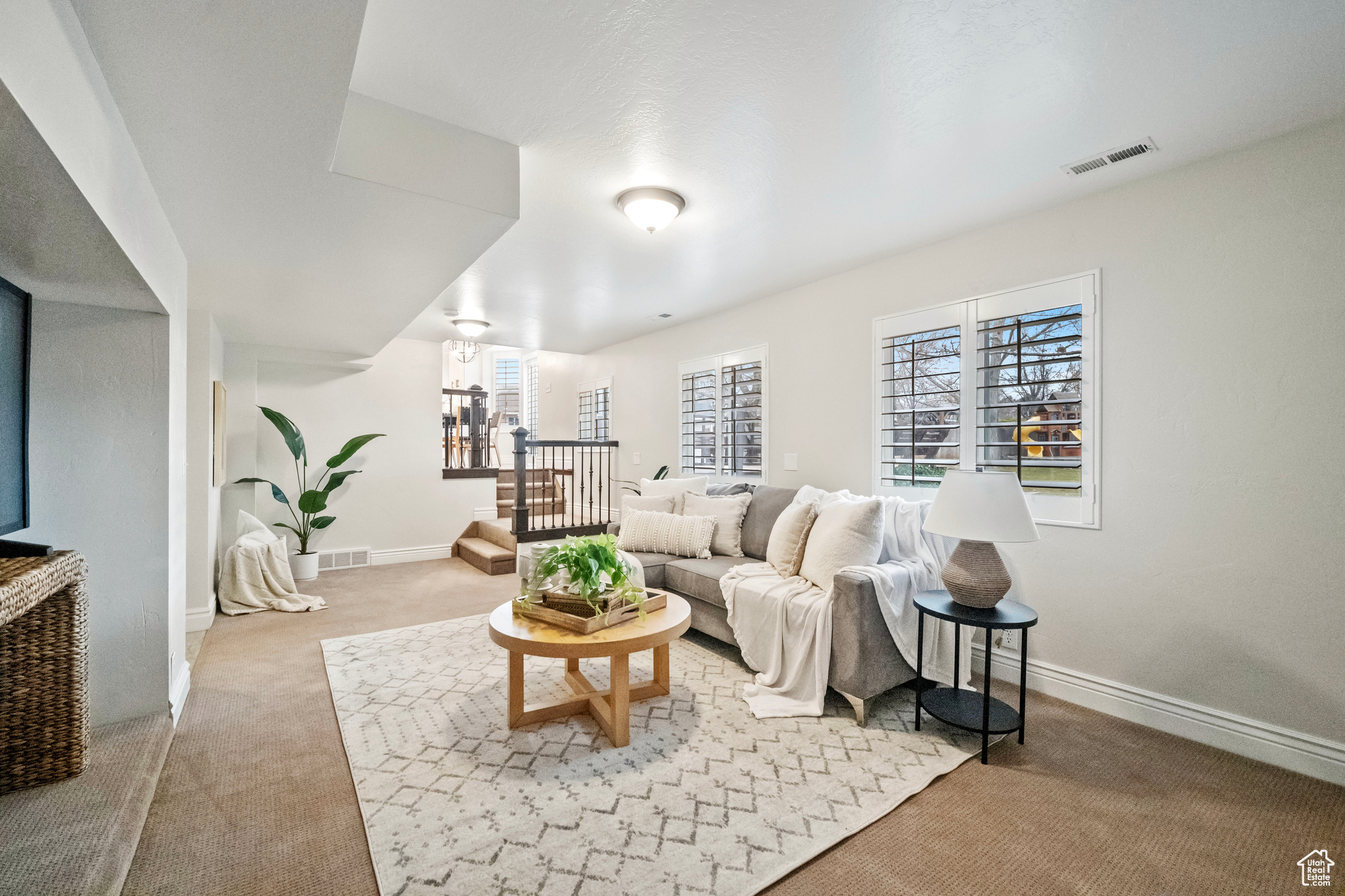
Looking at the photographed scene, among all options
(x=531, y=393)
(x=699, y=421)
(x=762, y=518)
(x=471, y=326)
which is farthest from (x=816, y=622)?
(x=531, y=393)

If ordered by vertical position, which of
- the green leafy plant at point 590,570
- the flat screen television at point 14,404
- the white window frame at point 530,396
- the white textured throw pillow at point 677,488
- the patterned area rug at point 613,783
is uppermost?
the white window frame at point 530,396

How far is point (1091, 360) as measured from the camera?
2.71 m

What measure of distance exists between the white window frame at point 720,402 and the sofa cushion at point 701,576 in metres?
1.04

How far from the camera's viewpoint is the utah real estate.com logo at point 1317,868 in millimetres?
1637

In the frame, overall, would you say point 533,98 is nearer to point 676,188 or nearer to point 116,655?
point 676,188

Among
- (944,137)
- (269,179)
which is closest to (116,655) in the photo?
(269,179)

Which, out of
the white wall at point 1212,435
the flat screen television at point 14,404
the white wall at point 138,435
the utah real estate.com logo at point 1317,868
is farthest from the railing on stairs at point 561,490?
the utah real estate.com logo at point 1317,868

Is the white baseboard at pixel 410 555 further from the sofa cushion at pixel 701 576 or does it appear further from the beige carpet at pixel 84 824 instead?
the beige carpet at pixel 84 824

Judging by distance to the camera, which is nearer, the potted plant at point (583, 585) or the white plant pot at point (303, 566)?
the potted plant at point (583, 585)

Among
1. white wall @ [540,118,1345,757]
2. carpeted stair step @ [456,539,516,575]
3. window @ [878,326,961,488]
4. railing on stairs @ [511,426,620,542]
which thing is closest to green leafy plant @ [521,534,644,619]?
window @ [878,326,961,488]

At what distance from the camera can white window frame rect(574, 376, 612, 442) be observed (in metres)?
6.55

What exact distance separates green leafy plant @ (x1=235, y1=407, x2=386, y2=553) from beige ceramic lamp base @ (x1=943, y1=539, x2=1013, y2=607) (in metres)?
4.91

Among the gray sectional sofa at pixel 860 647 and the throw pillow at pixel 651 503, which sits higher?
the throw pillow at pixel 651 503

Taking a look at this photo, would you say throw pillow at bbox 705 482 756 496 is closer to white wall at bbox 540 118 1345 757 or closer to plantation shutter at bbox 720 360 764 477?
plantation shutter at bbox 720 360 764 477
